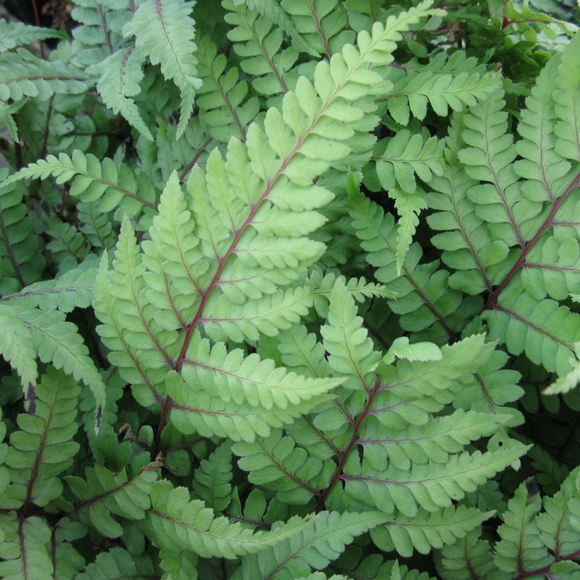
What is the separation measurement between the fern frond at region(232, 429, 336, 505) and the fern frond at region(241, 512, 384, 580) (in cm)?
6

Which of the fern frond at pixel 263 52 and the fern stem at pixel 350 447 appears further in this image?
the fern frond at pixel 263 52

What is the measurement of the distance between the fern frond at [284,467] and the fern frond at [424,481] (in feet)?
0.18

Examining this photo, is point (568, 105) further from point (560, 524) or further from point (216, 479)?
point (216, 479)

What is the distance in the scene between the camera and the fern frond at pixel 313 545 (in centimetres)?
78

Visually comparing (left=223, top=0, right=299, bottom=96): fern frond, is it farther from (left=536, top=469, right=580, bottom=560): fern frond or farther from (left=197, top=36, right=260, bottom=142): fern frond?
(left=536, top=469, right=580, bottom=560): fern frond

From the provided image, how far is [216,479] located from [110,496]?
0.52 feet

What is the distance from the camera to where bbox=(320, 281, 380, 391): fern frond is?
2.50 ft

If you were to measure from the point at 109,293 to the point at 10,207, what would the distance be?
1.51 feet

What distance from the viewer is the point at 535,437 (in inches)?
44.4

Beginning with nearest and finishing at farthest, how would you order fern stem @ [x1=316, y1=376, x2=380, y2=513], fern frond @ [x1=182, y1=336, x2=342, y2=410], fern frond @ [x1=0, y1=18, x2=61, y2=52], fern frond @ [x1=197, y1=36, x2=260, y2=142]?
fern frond @ [x1=182, y1=336, x2=342, y2=410] → fern stem @ [x1=316, y1=376, x2=380, y2=513] → fern frond @ [x1=197, y1=36, x2=260, y2=142] → fern frond @ [x1=0, y1=18, x2=61, y2=52]

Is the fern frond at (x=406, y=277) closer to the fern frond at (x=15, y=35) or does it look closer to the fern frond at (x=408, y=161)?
the fern frond at (x=408, y=161)

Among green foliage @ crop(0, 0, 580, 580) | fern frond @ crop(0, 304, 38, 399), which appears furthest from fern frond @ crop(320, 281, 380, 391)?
fern frond @ crop(0, 304, 38, 399)

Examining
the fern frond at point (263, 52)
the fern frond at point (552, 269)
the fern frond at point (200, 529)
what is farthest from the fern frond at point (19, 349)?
the fern frond at point (552, 269)

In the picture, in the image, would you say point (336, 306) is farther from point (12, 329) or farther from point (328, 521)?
point (12, 329)
